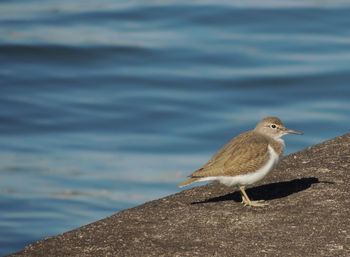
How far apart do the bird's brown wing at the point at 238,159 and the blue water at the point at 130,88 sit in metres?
6.45

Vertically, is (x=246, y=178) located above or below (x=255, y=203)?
above

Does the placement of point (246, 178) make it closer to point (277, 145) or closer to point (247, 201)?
point (247, 201)

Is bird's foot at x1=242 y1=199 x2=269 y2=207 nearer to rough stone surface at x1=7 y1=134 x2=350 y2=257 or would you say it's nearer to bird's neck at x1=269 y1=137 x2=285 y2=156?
rough stone surface at x1=7 y1=134 x2=350 y2=257

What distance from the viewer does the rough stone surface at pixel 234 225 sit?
7656 millimetres

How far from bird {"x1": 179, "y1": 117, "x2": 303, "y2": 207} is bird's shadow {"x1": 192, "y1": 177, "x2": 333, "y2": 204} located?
0.57ft

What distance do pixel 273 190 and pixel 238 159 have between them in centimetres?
62

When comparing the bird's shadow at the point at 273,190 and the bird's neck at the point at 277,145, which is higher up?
the bird's neck at the point at 277,145

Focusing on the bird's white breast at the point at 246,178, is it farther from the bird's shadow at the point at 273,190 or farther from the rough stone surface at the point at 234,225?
the bird's shadow at the point at 273,190

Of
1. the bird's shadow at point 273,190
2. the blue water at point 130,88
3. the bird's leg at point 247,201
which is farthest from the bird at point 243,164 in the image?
the blue water at point 130,88

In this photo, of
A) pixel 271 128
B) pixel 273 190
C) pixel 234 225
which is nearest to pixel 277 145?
pixel 271 128

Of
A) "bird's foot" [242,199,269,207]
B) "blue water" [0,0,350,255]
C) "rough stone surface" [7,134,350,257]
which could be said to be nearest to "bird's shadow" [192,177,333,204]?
"rough stone surface" [7,134,350,257]

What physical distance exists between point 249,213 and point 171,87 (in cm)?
1240

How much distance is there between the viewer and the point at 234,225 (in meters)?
8.14

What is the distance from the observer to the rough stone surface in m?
7.66
